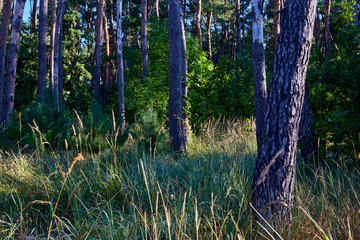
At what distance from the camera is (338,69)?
222 inches

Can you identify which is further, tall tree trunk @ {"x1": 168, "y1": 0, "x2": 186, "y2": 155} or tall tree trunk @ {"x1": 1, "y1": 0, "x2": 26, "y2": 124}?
tall tree trunk @ {"x1": 1, "y1": 0, "x2": 26, "y2": 124}

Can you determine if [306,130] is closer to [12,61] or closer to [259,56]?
[259,56]

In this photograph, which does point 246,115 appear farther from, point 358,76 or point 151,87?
point 358,76

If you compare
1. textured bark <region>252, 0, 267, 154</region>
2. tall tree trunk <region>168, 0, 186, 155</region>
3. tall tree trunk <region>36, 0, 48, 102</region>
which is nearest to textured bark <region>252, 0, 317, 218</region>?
textured bark <region>252, 0, 267, 154</region>

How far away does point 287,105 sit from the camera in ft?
10.6

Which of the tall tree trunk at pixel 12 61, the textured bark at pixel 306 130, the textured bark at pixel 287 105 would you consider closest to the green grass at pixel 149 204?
the textured bark at pixel 287 105

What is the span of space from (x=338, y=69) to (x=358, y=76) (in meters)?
0.36

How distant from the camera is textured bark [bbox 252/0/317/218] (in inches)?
128

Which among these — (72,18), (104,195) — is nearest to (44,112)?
(104,195)

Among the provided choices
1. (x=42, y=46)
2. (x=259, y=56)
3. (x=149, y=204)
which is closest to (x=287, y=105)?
(x=149, y=204)

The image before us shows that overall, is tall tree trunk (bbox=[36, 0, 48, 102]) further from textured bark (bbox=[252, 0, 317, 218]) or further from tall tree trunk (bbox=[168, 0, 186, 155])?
textured bark (bbox=[252, 0, 317, 218])

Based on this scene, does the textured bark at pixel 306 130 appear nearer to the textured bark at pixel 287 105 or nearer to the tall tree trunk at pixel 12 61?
the textured bark at pixel 287 105

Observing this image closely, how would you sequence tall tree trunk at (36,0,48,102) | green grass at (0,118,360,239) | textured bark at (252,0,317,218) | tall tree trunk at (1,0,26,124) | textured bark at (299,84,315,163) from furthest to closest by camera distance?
tall tree trunk at (36,0,48,102)
tall tree trunk at (1,0,26,124)
textured bark at (299,84,315,163)
textured bark at (252,0,317,218)
green grass at (0,118,360,239)

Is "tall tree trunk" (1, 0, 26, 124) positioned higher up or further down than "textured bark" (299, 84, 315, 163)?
higher up
